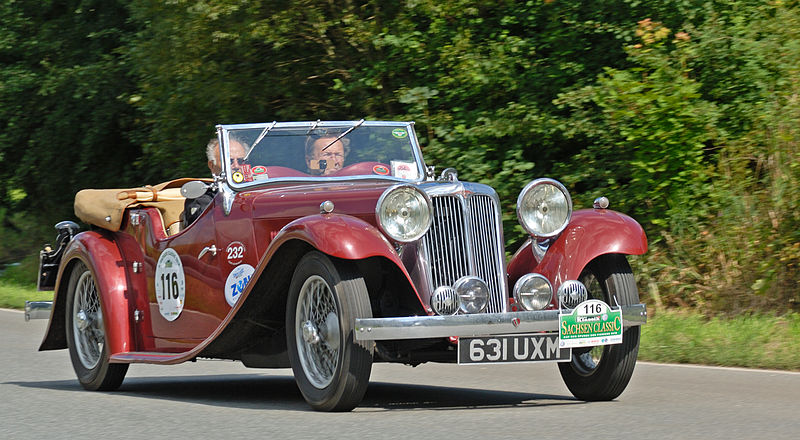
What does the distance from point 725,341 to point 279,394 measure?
12.2ft

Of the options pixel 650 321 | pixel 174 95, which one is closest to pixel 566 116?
pixel 650 321

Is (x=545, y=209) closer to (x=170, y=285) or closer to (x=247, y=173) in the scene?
(x=247, y=173)

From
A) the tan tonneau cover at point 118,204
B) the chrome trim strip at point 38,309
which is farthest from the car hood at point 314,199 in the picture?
the chrome trim strip at point 38,309

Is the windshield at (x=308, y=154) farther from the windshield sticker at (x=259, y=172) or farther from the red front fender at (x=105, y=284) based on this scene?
the red front fender at (x=105, y=284)

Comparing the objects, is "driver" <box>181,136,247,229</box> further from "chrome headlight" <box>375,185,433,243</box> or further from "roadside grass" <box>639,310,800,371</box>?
"roadside grass" <box>639,310,800,371</box>

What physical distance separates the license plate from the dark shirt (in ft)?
8.18

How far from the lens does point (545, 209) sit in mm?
7078

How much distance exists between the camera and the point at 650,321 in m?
11.1

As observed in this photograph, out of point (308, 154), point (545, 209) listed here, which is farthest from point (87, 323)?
point (545, 209)

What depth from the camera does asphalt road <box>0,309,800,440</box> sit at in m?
5.78

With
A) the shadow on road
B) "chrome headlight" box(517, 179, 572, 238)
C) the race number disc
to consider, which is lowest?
the shadow on road

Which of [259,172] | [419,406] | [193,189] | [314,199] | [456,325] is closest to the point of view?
[456,325]

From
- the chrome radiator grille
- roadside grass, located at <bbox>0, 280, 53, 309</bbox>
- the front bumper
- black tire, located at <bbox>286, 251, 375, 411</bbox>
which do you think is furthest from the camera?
roadside grass, located at <bbox>0, 280, 53, 309</bbox>

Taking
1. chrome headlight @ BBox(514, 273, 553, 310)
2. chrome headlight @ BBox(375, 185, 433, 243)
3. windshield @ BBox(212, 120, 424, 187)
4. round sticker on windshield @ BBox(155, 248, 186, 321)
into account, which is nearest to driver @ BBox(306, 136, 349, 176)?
windshield @ BBox(212, 120, 424, 187)
